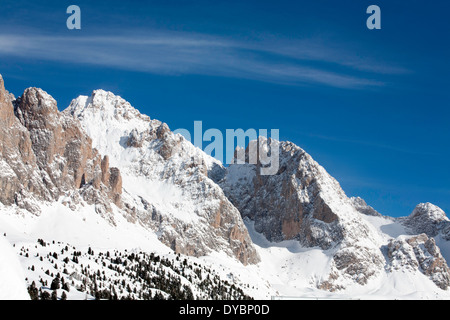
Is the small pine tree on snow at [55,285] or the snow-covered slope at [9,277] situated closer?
the snow-covered slope at [9,277]

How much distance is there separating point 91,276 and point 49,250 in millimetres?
24947

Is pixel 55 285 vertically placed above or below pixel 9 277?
below

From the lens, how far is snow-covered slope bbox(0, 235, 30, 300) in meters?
39.6

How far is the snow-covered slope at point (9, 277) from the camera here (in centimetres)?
3959

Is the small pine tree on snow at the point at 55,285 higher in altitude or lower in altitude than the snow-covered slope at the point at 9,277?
lower

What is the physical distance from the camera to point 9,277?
131 ft

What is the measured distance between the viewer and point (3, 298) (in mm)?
40031

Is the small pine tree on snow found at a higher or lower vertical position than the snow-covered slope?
lower

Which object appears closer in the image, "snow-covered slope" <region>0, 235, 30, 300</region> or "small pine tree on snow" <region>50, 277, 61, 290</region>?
"snow-covered slope" <region>0, 235, 30, 300</region>
